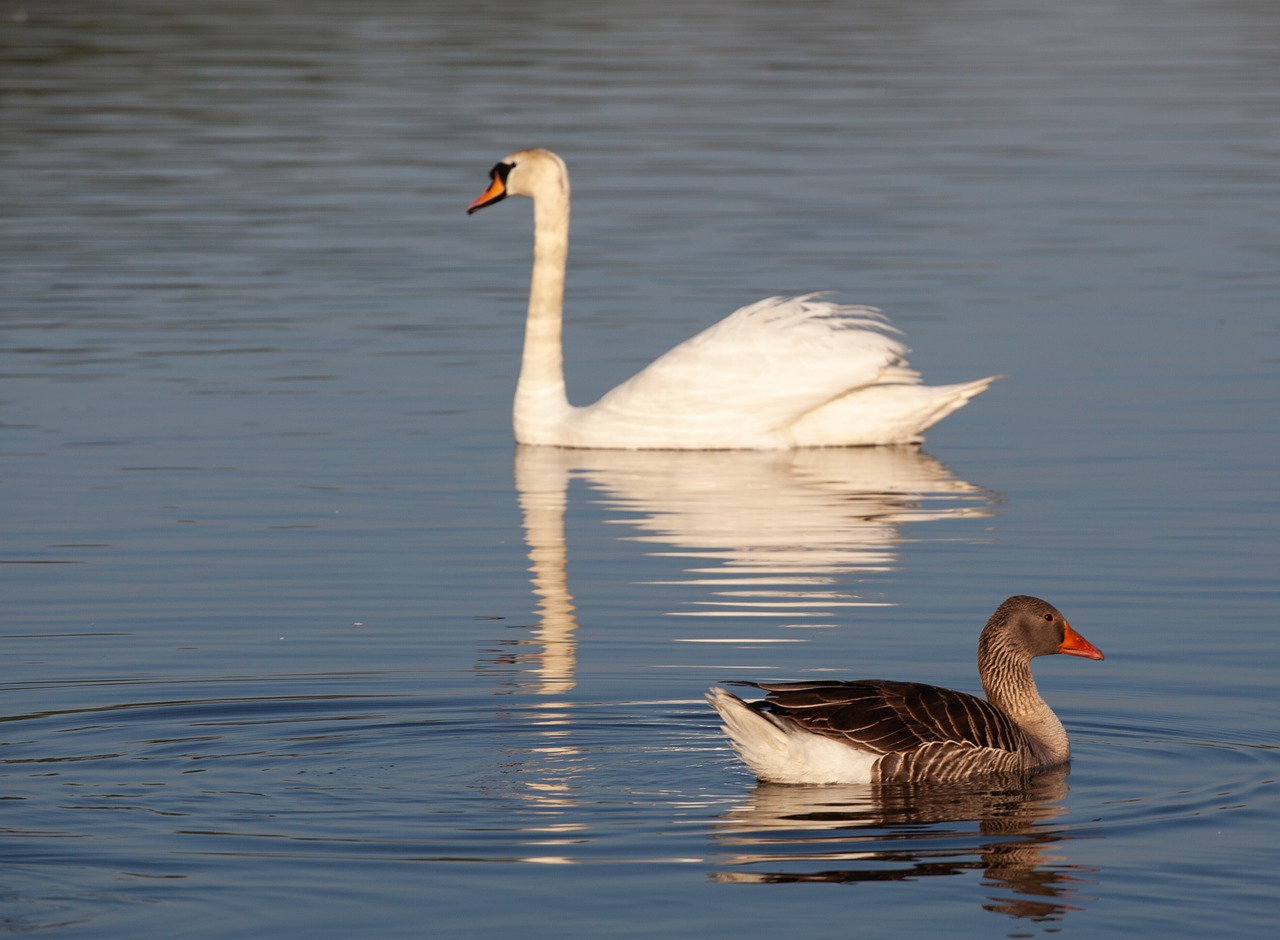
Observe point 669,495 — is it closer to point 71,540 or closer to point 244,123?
point 71,540

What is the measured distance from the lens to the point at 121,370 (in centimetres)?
1922

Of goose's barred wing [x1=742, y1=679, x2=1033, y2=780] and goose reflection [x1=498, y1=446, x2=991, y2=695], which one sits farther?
goose reflection [x1=498, y1=446, x2=991, y2=695]

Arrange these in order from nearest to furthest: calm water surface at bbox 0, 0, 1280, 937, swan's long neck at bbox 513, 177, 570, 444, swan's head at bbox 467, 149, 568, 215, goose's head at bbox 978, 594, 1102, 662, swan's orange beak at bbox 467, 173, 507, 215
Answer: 1. calm water surface at bbox 0, 0, 1280, 937
2. goose's head at bbox 978, 594, 1102, 662
3. swan's long neck at bbox 513, 177, 570, 444
4. swan's orange beak at bbox 467, 173, 507, 215
5. swan's head at bbox 467, 149, 568, 215

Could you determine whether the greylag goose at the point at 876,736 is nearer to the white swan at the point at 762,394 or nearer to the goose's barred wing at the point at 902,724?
the goose's barred wing at the point at 902,724

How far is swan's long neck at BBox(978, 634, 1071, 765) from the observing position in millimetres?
9680

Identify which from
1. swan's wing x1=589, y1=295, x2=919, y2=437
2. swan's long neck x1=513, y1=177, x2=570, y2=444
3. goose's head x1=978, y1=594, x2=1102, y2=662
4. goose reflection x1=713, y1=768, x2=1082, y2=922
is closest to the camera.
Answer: goose reflection x1=713, y1=768, x2=1082, y2=922

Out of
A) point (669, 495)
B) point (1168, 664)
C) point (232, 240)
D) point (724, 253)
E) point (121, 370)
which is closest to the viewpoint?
point (1168, 664)

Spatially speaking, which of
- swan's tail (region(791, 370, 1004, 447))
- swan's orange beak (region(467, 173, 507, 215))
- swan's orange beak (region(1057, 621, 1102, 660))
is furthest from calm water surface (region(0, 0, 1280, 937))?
swan's orange beak (region(467, 173, 507, 215))

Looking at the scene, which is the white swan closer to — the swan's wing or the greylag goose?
the swan's wing

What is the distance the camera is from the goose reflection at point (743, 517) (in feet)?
39.5

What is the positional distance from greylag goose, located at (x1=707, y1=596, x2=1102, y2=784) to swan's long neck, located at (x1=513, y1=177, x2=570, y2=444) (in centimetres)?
784

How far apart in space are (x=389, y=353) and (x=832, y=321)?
453cm

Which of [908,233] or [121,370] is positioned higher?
[908,233]

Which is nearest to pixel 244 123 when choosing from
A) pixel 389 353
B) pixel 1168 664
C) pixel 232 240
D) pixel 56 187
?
pixel 56 187
